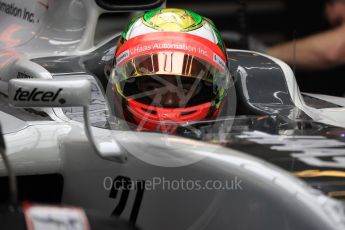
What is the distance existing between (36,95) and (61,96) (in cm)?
7

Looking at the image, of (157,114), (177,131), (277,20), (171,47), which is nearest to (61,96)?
(177,131)

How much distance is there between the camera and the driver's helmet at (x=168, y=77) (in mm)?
2531

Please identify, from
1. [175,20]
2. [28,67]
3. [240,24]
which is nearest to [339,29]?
[240,24]

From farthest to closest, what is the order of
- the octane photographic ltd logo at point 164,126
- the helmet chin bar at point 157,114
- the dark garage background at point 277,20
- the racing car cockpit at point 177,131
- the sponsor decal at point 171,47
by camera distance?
the dark garage background at point 277,20
the sponsor decal at point 171,47
the helmet chin bar at point 157,114
the octane photographic ltd logo at point 164,126
the racing car cockpit at point 177,131

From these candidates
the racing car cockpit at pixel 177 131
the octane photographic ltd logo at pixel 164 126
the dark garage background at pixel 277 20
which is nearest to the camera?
the racing car cockpit at pixel 177 131

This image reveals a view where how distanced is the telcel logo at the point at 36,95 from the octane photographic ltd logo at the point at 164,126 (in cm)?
27

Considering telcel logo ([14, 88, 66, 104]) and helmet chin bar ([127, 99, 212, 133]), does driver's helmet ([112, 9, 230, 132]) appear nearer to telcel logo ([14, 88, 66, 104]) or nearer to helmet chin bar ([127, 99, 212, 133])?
helmet chin bar ([127, 99, 212, 133])

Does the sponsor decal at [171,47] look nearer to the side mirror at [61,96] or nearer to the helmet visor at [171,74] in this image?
the helmet visor at [171,74]

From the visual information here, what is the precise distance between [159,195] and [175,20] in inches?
36.0

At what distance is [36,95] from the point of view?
76.6 inches

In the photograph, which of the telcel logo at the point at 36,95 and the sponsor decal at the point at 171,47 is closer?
the telcel logo at the point at 36,95

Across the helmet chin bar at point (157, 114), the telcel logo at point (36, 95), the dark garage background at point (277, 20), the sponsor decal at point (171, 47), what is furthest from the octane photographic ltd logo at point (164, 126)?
the dark garage background at point (277, 20)

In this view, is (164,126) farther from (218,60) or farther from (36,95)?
(36,95)

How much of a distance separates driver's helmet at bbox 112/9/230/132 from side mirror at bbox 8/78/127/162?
45cm
